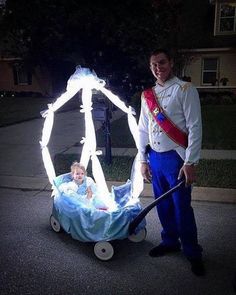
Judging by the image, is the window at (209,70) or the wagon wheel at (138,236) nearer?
the wagon wheel at (138,236)

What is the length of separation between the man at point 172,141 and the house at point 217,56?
56.4 ft

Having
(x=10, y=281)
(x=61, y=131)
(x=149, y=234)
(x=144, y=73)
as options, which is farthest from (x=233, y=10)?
(x=10, y=281)

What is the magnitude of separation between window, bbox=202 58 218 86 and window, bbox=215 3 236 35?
1.69m

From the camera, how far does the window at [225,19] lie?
19672mm

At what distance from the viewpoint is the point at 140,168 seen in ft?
11.3

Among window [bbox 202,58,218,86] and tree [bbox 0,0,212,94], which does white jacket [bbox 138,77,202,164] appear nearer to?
tree [bbox 0,0,212,94]

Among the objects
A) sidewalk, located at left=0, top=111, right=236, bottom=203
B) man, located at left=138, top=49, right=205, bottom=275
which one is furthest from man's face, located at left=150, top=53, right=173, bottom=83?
sidewalk, located at left=0, top=111, right=236, bottom=203

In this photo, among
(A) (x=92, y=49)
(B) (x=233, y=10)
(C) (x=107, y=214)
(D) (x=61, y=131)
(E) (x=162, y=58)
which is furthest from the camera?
(B) (x=233, y=10)

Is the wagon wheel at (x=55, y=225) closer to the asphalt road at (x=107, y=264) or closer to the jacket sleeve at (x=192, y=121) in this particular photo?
the asphalt road at (x=107, y=264)

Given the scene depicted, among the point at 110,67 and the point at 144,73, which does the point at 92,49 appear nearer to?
the point at 110,67

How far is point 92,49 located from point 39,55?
804mm

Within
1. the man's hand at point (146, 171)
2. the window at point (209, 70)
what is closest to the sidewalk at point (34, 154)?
the man's hand at point (146, 171)

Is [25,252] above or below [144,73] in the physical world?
below

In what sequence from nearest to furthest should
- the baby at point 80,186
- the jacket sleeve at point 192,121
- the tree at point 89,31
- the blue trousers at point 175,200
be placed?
→ the jacket sleeve at point 192,121 → the blue trousers at point 175,200 → the baby at point 80,186 → the tree at point 89,31
